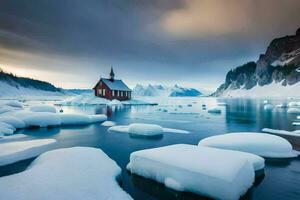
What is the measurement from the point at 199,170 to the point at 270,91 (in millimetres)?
149371

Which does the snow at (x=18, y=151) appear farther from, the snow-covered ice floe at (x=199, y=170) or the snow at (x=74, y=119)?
the snow at (x=74, y=119)

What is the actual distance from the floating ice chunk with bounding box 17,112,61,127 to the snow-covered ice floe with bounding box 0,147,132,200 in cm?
1186

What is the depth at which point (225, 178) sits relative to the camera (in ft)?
17.2

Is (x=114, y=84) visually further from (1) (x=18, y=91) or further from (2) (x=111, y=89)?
(1) (x=18, y=91)

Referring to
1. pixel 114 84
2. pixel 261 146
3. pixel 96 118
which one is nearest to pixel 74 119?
pixel 96 118

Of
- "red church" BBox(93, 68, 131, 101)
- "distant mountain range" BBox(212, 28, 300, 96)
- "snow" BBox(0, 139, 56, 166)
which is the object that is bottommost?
"snow" BBox(0, 139, 56, 166)

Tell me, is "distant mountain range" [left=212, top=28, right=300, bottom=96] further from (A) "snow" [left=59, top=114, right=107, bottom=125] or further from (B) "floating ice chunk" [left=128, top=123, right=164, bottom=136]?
(B) "floating ice chunk" [left=128, top=123, right=164, bottom=136]

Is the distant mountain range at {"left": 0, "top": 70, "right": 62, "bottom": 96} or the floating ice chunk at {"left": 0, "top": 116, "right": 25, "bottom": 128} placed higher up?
the distant mountain range at {"left": 0, "top": 70, "right": 62, "bottom": 96}

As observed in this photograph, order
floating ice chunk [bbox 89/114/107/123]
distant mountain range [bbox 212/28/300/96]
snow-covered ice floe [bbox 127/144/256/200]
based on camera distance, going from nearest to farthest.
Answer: snow-covered ice floe [bbox 127/144/256/200] → floating ice chunk [bbox 89/114/107/123] → distant mountain range [bbox 212/28/300/96]

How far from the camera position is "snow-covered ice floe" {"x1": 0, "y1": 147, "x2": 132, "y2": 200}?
497cm

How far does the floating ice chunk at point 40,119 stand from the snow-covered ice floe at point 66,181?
11.9 m

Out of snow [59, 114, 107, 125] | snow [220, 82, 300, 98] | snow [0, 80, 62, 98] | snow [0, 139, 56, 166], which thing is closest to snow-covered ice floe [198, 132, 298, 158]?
snow [0, 139, 56, 166]

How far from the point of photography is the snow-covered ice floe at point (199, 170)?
211 inches

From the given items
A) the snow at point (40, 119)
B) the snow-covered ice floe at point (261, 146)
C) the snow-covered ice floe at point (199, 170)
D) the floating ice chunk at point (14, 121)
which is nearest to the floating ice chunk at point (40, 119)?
the snow at point (40, 119)
